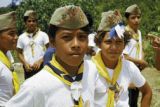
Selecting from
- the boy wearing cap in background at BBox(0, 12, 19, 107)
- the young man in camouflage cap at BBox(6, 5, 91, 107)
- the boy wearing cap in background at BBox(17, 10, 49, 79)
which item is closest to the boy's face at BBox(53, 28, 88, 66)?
the young man in camouflage cap at BBox(6, 5, 91, 107)

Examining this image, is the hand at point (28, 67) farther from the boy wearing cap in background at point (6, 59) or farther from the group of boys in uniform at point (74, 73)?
the group of boys in uniform at point (74, 73)

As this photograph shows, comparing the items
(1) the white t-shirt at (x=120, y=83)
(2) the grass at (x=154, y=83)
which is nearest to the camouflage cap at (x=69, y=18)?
(1) the white t-shirt at (x=120, y=83)

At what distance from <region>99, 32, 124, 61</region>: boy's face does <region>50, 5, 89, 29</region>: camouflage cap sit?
1.21 meters

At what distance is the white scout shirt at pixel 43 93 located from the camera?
8.20ft

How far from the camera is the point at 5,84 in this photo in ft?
13.9

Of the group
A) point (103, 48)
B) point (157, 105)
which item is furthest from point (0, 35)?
point (157, 105)

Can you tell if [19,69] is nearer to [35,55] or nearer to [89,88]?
[35,55]

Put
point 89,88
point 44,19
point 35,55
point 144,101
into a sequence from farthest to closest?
point 44,19 → point 35,55 → point 144,101 → point 89,88

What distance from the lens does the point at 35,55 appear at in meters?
8.35

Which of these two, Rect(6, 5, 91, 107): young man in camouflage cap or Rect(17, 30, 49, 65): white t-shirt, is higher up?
Rect(6, 5, 91, 107): young man in camouflage cap

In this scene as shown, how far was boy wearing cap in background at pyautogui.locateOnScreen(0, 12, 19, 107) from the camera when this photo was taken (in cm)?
423

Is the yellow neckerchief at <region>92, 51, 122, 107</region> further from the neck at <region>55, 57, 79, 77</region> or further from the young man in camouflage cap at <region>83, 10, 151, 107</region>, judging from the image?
the neck at <region>55, 57, 79, 77</region>

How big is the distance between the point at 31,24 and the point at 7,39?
142 inches

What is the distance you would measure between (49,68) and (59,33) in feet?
0.71
